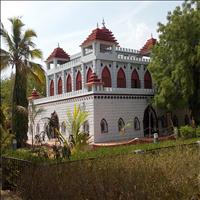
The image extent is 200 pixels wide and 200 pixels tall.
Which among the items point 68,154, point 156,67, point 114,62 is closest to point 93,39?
point 114,62

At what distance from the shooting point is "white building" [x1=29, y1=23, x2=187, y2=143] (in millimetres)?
26234

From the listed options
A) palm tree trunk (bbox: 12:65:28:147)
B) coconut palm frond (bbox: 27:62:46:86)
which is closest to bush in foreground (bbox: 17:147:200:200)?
palm tree trunk (bbox: 12:65:28:147)

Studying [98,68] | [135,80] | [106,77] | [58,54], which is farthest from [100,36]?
[58,54]

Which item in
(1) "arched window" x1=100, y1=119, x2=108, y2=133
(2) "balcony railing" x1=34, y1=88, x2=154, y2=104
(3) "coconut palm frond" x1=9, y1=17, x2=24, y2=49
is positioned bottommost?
(1) "arched window" x1=100, y1=119, x2=108, y2=133

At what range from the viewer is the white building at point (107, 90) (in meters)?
26.2

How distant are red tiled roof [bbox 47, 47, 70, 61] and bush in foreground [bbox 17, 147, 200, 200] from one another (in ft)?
89.4

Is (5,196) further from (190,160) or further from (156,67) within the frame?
(156,67)

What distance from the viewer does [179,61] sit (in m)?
26.0

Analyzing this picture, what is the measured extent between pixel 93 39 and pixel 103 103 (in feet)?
17.5

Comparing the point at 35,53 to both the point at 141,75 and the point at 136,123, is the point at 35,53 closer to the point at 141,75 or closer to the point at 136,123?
the point at 136,123

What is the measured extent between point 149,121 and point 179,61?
6.63 metres

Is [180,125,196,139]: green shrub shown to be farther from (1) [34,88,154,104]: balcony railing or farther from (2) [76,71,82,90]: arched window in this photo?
(2) [76,71,82,90]: arched window

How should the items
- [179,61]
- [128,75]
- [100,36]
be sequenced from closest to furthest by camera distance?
1. [179,61]
2. [100,36]
3. [128,75]

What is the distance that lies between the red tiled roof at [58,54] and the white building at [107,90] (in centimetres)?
33
